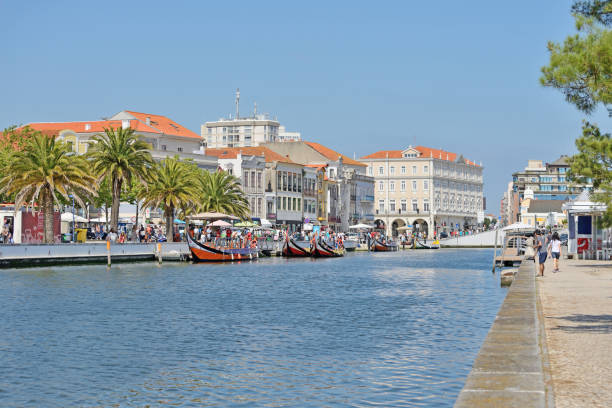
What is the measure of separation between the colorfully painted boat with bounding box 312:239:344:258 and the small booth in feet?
124

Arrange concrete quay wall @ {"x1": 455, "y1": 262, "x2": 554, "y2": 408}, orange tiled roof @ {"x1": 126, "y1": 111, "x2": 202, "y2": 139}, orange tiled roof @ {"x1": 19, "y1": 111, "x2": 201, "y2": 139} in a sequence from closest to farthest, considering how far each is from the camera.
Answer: concrete quay wall @ {"x1": 455, "y1": 262, "x2": 554, "y2": 408} → orange tiled roof @ {"x1": 19, "y1": 111, "x2": 201, "y2": 139} → orange tiled roof @ {"x1": 126, "y1": 111, "x2": 202, "y2": 139}

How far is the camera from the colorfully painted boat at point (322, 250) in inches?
3548

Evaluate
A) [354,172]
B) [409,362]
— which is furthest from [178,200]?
[354,172]

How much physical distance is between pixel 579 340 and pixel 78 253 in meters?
47.2

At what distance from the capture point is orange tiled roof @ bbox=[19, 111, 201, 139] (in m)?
107

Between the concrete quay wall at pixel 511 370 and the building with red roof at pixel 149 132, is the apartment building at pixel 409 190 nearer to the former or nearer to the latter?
the building with red roof at pixel 149 132

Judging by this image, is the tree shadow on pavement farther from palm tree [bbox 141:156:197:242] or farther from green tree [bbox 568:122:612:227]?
palm tree [bbox 141:156:197:242]

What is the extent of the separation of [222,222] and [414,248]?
6187 centimetres

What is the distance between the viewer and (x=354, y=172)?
161125 millimetres

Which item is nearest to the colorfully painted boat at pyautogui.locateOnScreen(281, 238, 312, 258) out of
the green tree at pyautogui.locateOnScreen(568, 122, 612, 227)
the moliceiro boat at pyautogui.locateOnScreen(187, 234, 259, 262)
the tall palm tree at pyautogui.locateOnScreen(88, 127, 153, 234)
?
the moliceiro boat at pyautogui.locateOnScreen(187, 234, 259, 262)

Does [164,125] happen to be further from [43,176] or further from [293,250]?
[43,176]

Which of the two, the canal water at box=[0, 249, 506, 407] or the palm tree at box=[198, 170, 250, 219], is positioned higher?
the palm tree at box=[198, 170, 250, 219]

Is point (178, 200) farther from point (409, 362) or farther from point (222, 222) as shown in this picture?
point (409, 362)

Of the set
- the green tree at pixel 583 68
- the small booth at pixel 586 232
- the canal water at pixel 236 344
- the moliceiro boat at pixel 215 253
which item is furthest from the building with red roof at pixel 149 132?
the green tree at pixel 583 68
